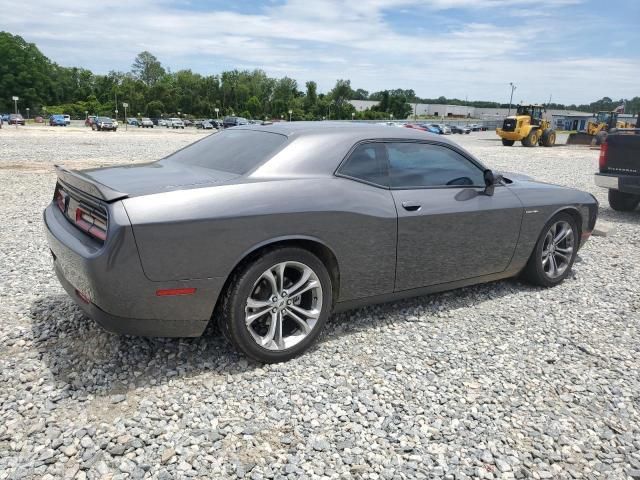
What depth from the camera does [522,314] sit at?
4.07 metres

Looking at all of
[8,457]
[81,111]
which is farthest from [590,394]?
[81,111]

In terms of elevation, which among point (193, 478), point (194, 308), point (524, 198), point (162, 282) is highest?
point (524, 198)

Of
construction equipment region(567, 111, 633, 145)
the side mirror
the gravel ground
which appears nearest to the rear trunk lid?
the gravel ground

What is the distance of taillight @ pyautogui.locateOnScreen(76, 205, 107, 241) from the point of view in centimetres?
267

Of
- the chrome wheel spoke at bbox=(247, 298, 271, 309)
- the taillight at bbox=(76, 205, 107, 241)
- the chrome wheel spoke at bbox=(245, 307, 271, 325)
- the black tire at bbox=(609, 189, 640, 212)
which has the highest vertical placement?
the taillight at bbox=(76, 205, 107, 241)

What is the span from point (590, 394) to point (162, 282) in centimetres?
252

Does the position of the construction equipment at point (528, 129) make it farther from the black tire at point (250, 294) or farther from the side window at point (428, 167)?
the black tire at point (250, 294)

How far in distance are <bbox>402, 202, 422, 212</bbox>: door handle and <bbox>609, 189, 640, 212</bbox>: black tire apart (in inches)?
294

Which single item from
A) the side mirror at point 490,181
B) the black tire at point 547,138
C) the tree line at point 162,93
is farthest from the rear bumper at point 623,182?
the tree line at point 162,93

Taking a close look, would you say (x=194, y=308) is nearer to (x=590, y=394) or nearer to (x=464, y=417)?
(x=464, y=417)

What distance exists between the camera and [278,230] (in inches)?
115

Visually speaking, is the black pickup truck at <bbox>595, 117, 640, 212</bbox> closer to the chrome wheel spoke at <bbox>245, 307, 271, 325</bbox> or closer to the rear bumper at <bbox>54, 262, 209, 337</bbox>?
the chrome wheel spoke at <bbox>245, 307, 271, 325</bbox>

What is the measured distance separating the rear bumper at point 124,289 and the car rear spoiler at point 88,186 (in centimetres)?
6

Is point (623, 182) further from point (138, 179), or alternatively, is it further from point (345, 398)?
point (138, 179)
